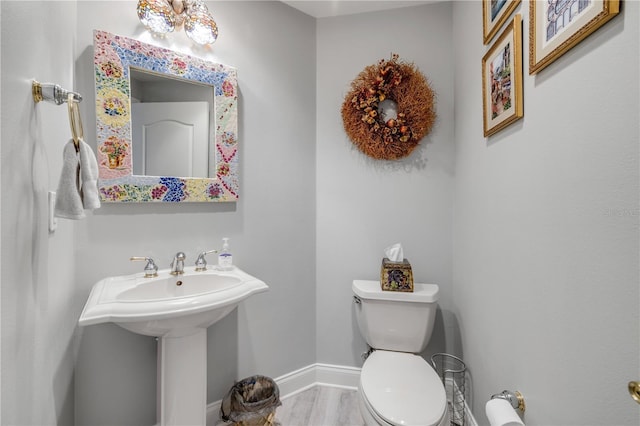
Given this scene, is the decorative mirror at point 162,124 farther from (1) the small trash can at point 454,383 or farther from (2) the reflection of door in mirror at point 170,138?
(1) the small trash can at point 454,383

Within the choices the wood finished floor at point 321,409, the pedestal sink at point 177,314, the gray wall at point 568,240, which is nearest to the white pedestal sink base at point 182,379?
the pedestal sink at point 177,314

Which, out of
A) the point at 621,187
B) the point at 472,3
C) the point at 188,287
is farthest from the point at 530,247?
the point at 188,287

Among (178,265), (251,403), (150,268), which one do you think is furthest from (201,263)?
(251,403)

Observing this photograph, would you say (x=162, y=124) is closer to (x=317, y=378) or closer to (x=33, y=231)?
(x=33, y=231)

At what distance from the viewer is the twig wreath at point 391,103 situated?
1.83m

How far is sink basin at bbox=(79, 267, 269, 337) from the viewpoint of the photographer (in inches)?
38.9

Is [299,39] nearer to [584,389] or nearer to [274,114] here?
[274,114]

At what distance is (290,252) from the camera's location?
→ 1.95 m

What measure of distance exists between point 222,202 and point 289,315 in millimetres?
853

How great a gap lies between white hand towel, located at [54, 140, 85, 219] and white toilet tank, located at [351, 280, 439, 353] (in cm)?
134

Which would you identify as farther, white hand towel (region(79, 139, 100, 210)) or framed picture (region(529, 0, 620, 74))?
white hand towel (region(79, 139, 100, 210))

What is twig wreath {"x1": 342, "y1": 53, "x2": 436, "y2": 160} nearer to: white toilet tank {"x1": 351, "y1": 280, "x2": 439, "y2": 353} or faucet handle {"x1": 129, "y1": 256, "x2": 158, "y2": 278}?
white toilet tank {"x1": 351, "y1": 280, "x2": 439, "y2": 353}

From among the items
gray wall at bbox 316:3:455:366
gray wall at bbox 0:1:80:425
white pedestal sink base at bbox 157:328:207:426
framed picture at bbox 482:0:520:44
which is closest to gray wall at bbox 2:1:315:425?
gray wall at bbox 0:1:80:425

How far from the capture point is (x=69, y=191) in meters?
0.87
